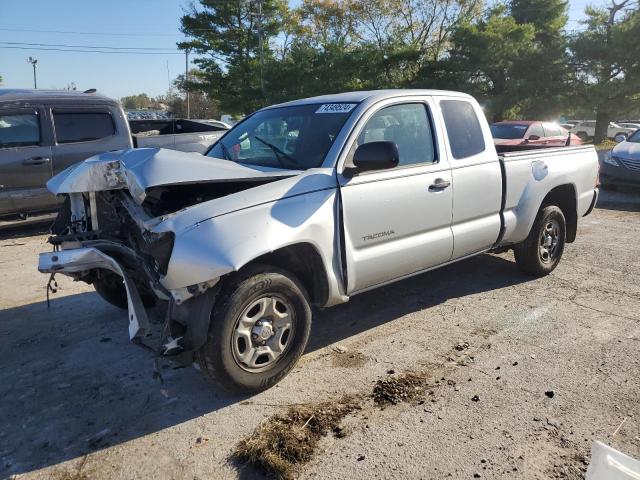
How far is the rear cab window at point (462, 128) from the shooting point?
449 centimetres

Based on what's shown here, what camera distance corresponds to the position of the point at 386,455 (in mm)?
2738

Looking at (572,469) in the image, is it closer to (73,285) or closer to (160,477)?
(160,477)

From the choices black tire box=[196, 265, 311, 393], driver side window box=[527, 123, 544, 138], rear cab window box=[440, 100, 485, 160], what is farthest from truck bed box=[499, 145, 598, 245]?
driver side window box=[527, 123, 544, 138]

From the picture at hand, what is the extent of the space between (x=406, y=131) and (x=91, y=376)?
3.02 metres

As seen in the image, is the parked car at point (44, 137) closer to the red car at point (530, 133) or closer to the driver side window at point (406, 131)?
the driver side window at point (406, 131)

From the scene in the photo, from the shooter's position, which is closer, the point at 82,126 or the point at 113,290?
the point at 113,290

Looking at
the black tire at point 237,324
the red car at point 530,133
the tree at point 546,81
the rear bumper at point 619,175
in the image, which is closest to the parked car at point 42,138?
the black tire at point 237,324

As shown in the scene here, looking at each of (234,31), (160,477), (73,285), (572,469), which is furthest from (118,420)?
(234,31)

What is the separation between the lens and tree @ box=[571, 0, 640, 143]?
82.0 ft

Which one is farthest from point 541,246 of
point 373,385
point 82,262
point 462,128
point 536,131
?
point 536,131

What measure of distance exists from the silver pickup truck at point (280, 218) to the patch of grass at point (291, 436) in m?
0.35

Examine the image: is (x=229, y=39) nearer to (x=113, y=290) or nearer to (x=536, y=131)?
(x=536, y=131)

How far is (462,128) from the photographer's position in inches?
183

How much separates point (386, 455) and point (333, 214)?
1555mm
